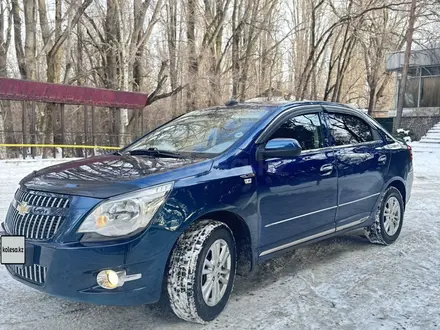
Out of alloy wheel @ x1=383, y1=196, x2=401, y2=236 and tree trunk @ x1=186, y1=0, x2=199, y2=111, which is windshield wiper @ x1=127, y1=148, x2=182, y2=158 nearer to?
alloy wheel @ x1=383, y1=196, x2=401, y2=236

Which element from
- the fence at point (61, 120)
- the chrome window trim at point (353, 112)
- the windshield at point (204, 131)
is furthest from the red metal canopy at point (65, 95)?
the chrome window trim at point (353, 112)

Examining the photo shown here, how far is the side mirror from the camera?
3801 mm

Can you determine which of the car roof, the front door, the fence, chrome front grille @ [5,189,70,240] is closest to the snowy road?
the front door

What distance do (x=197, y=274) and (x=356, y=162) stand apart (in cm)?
249

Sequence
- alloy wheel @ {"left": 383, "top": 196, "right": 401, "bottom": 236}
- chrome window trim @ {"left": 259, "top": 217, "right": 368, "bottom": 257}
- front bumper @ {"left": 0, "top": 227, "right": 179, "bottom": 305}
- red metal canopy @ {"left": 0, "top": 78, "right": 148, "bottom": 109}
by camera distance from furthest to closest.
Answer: red metal canopy @ {"left": 0, "top": 78, "right": 148, "bottom": 109} < alloy wheel @ {"left": 383, "top": 196, "right": 401, "bottom": 236} < chrome window trim @ {"left": 259, "top": 217, "right": 368, "bottom": 257} < front bumper @ {"left": 0, "top": 227, "right": 179, "bottom": 305}

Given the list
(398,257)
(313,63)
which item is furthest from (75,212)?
(313,63)

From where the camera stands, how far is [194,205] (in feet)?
10.5

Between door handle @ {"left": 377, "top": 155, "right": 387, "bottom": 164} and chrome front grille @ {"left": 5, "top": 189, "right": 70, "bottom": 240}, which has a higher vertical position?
door handle @ {"left": 377, "top": 155, "right": 387, "bottom": 164}

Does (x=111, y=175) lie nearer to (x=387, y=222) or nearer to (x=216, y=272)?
(x=216, y=272)

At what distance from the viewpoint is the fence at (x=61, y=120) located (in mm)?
16875

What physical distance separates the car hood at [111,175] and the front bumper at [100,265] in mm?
352

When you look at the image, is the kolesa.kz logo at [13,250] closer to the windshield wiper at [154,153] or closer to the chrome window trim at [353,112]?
the windshield wiper at [154,153]

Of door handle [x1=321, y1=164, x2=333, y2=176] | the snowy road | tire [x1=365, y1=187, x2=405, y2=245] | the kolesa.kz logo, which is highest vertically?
door handle [x1=321, y1=164, x2=333, y2=176]

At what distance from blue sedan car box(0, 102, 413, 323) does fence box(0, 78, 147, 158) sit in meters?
13.8
